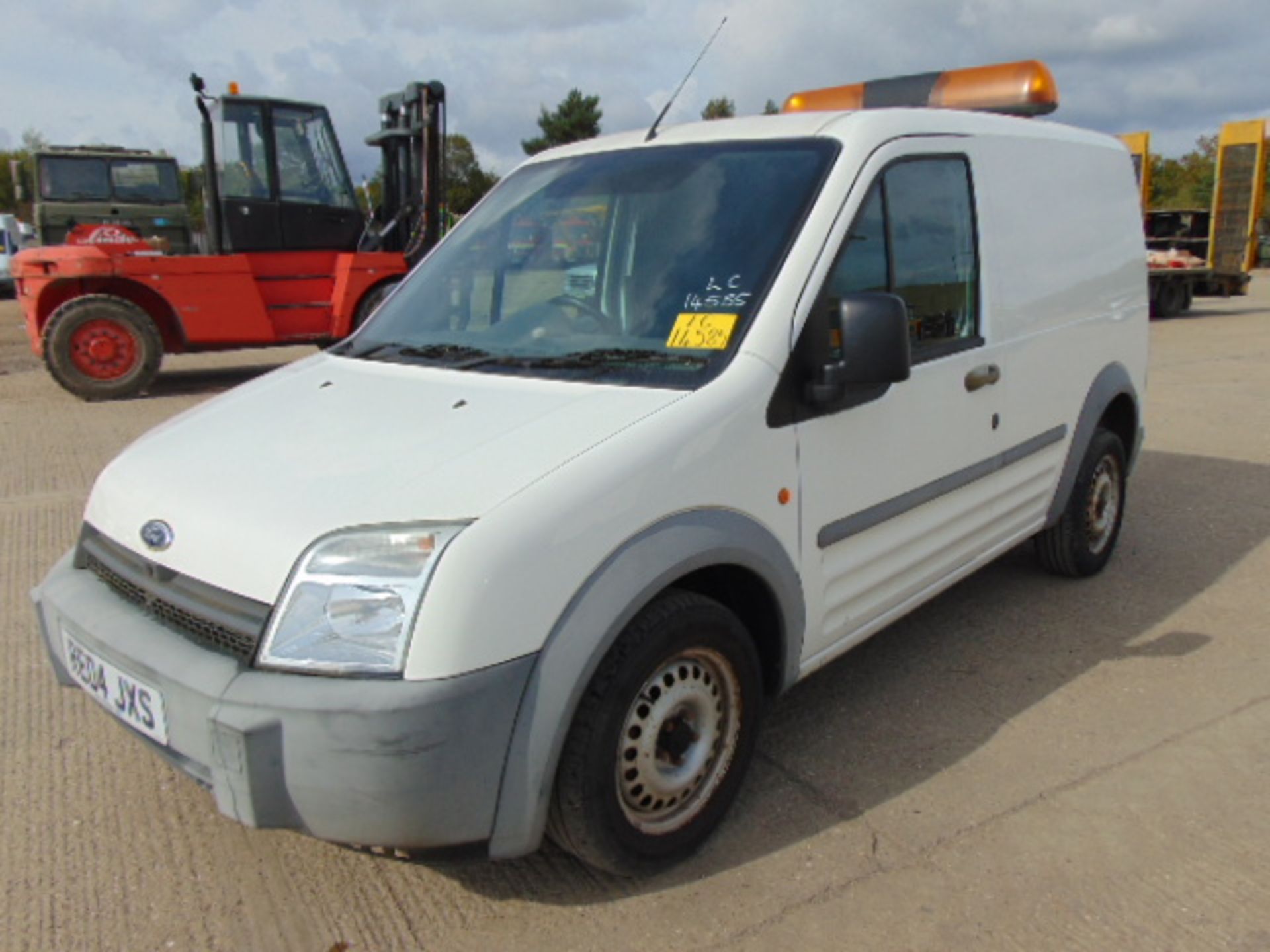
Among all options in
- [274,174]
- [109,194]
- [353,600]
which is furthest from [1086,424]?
[109,194]

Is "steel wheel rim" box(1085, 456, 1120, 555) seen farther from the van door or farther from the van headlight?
the van headlight

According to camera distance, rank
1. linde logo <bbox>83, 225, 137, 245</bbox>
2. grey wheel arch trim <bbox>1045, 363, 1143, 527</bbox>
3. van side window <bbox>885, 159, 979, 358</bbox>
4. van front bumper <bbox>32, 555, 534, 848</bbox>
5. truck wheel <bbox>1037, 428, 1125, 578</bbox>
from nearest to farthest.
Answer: van front bumper <bbox>32, 555, 534, 848</bbox>, van side window <bbox>885, 159, 979, 358</bbox>, grey wheel arch trim <bbox>1045, 363, 1143, 527</bbox>, truck wheel <bbox>1037, 428, 1125, 578</bbox>, linde logo <bbox>83, 225, 137, 245</bbox>

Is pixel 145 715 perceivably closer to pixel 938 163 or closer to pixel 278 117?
pixel 938 163

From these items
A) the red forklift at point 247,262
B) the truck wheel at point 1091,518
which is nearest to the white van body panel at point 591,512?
the truck wheel at point 1091,518

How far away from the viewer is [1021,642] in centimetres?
409

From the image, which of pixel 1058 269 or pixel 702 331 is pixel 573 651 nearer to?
pixel 702 331

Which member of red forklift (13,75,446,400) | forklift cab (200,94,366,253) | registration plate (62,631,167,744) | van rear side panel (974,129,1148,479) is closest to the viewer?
registration plate (62,631,167,744)

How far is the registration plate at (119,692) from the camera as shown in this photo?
7.58 feet

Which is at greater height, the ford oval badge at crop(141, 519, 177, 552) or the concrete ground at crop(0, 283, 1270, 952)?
the ford oval badge at crop(141, 519, 177, 552)

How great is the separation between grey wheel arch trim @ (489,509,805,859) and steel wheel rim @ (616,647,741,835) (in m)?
0.22

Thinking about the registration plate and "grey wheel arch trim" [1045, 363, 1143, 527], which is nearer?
the registration plate

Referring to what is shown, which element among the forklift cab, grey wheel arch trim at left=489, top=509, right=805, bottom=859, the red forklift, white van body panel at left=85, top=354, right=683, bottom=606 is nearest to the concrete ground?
grey wheel arch trim at left=489, top=509, right=805, bottom=859

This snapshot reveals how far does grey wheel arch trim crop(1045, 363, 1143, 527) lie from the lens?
431 cm

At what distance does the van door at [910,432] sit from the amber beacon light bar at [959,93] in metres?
1.08
